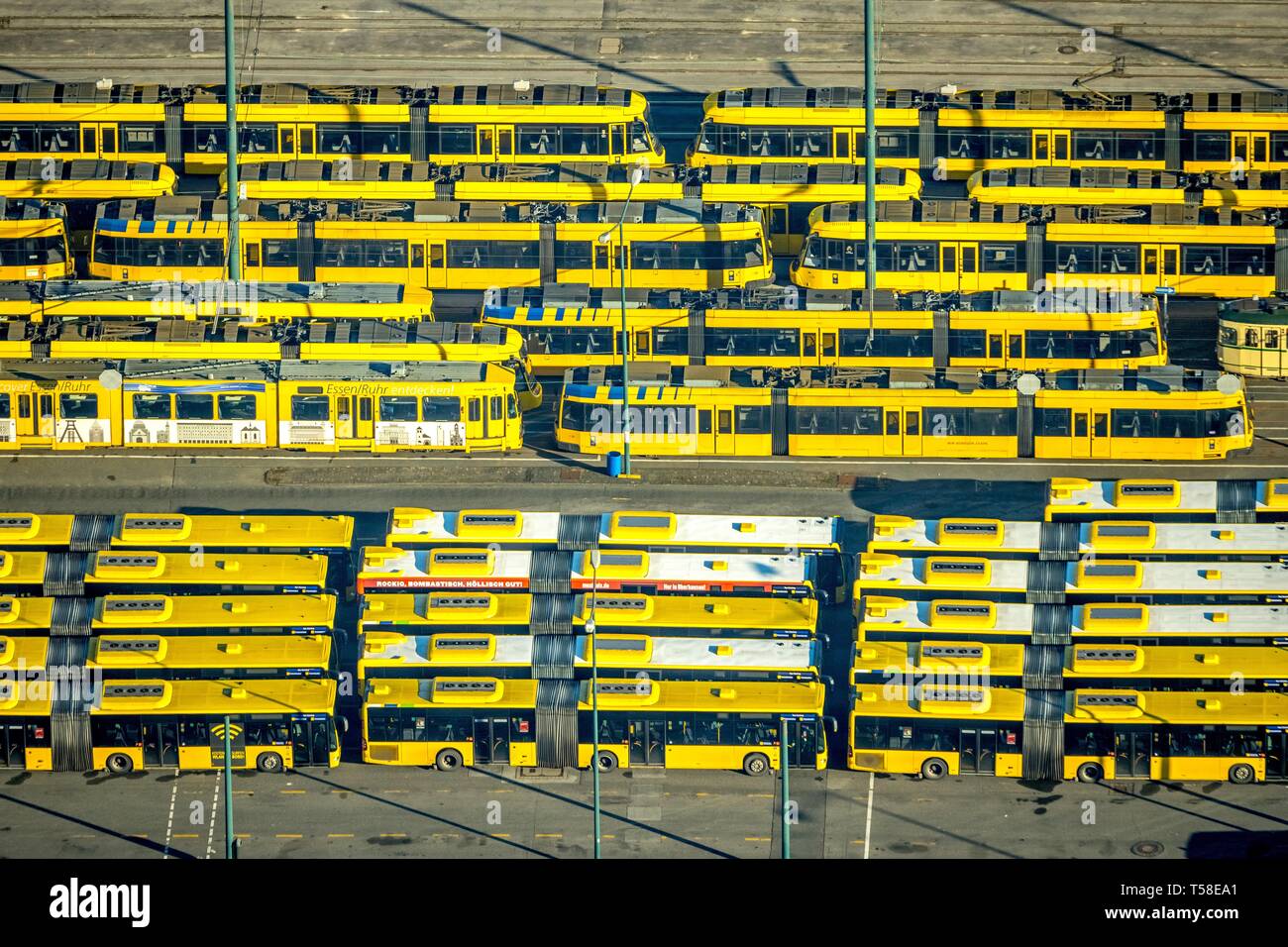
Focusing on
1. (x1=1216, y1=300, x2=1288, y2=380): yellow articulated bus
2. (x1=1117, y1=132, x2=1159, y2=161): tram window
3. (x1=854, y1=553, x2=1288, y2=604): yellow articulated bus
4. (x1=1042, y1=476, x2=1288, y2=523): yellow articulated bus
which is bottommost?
(x1=854, y1=553, x2=1288, y2=604): yellow articulated bus

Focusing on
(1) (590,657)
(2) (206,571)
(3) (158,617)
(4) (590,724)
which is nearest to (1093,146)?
(1) (590,657)

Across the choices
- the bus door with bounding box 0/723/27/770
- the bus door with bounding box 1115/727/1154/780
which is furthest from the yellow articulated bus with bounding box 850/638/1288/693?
the bus door with bounding box 0/723/27/770

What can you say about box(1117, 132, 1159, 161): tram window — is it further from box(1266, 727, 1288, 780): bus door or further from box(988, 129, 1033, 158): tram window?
box(1266, 727, 1288, 780): bus door

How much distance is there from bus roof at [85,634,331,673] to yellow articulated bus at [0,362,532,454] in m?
17.4

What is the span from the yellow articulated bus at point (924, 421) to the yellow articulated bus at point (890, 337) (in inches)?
183

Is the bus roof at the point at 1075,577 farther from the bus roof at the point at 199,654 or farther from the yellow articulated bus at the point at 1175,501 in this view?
the bus roof at the point at 199,654

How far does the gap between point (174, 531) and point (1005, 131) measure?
160 feet

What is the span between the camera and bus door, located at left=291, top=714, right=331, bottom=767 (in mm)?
71438

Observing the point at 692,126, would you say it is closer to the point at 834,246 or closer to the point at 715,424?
the point at 834,246

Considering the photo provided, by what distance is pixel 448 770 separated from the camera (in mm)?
71625

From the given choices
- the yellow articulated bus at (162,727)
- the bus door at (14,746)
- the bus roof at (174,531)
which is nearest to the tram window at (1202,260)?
the bus roof at (174,531)

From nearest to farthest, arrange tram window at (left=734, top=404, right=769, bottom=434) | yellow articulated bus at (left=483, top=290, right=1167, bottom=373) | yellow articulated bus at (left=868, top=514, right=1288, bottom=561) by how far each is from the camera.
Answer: yellow articulated bus at (left=868, top=514, right=1288, bottom=561)
tram window at (left=734, top=404, right=769, bottom=434)
yellow articulated bus at (left=483, top=290, right=1167, bottom=373)

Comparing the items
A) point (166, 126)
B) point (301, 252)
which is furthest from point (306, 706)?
point (166, 126)

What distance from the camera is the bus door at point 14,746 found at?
2825 inches
